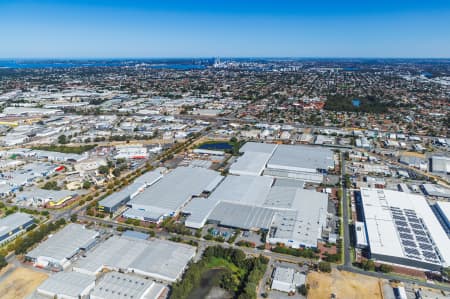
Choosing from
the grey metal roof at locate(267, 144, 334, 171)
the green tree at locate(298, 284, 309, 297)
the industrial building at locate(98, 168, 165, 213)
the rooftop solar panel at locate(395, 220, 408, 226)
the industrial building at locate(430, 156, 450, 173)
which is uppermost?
the grey metal roof at locate(267, 144, 334, 171)

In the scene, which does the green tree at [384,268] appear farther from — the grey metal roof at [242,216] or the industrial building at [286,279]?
the grey metal roof at [242,216]

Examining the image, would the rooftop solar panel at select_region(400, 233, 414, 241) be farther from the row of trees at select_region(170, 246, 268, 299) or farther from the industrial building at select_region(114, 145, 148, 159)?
the industrial building at select_region(114, 145, 148, 159)

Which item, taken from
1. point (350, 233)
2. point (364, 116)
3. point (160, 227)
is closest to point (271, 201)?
point (350, 233)

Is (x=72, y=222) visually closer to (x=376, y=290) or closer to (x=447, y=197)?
(x=376, y=290)

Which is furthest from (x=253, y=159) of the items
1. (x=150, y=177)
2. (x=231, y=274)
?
(x=231, y=274)

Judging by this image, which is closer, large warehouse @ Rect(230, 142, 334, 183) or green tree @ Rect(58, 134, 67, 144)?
large warehouse @ Rect(230, 142, 334, 183)

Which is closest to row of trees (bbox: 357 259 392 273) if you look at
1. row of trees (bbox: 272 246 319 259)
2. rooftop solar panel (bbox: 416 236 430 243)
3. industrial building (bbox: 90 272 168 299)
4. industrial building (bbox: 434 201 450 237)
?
row of trees (bbox: 272 246 319 259)
